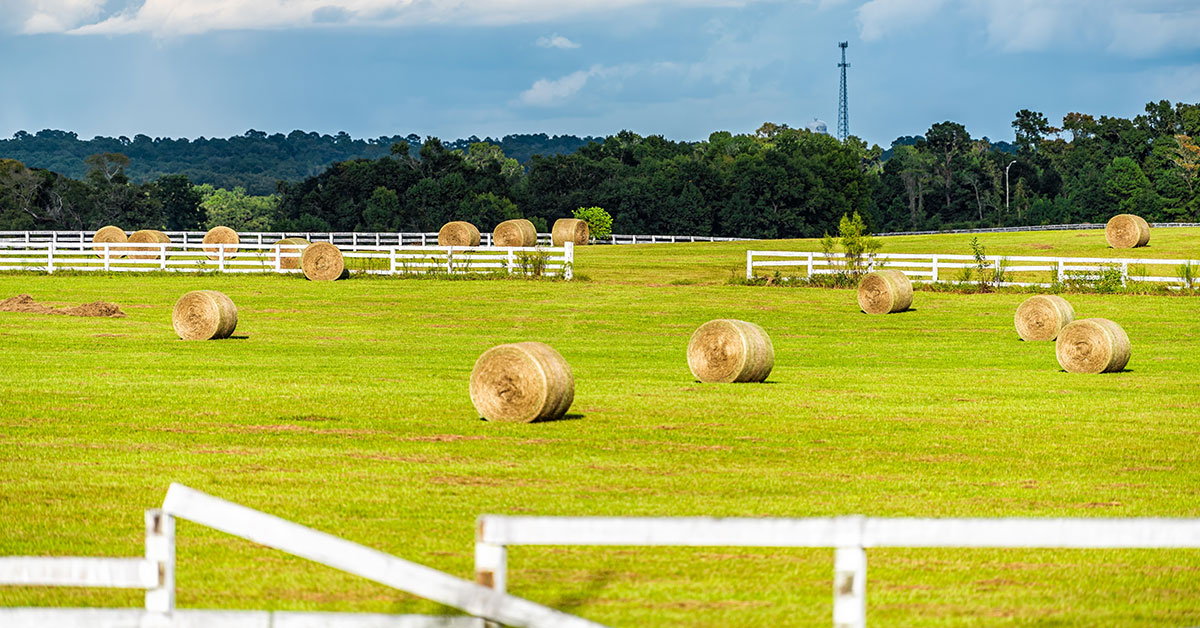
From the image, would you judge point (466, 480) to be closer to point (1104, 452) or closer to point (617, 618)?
point (617, 618)

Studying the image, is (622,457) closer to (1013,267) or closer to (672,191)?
(1013,267)

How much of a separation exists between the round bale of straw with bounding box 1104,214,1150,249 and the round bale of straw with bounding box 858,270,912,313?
2808cm

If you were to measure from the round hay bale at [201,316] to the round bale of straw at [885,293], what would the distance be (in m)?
16.7

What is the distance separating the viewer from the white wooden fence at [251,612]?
17.5 ft

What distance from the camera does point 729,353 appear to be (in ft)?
74.6

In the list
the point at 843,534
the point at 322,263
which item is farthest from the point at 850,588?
the point at 322,263

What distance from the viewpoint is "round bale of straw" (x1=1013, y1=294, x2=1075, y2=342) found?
31047 mm

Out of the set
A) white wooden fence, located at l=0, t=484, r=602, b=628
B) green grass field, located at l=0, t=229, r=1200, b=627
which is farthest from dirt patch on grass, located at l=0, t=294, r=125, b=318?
white wooden fence, located at l=0, t=484, r=602, b=628

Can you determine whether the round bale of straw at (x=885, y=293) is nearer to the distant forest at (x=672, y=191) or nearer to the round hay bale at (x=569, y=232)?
the round hay bale at (x=569, y=232)

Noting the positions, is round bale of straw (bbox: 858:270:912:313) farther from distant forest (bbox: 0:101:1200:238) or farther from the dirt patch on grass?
distant forest (bbox: 0:101:1200:238)

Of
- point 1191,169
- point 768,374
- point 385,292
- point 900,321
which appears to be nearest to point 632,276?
point 385,292

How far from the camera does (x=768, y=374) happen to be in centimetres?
2353

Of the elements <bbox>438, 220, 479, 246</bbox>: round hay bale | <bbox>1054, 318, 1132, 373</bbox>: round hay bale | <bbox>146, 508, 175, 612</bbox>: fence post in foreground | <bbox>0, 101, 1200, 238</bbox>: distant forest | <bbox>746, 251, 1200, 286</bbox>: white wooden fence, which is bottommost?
<bbox>1054, 318, 1132, 373</bbox>: round hay bale

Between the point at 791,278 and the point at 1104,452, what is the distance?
30.2 m
